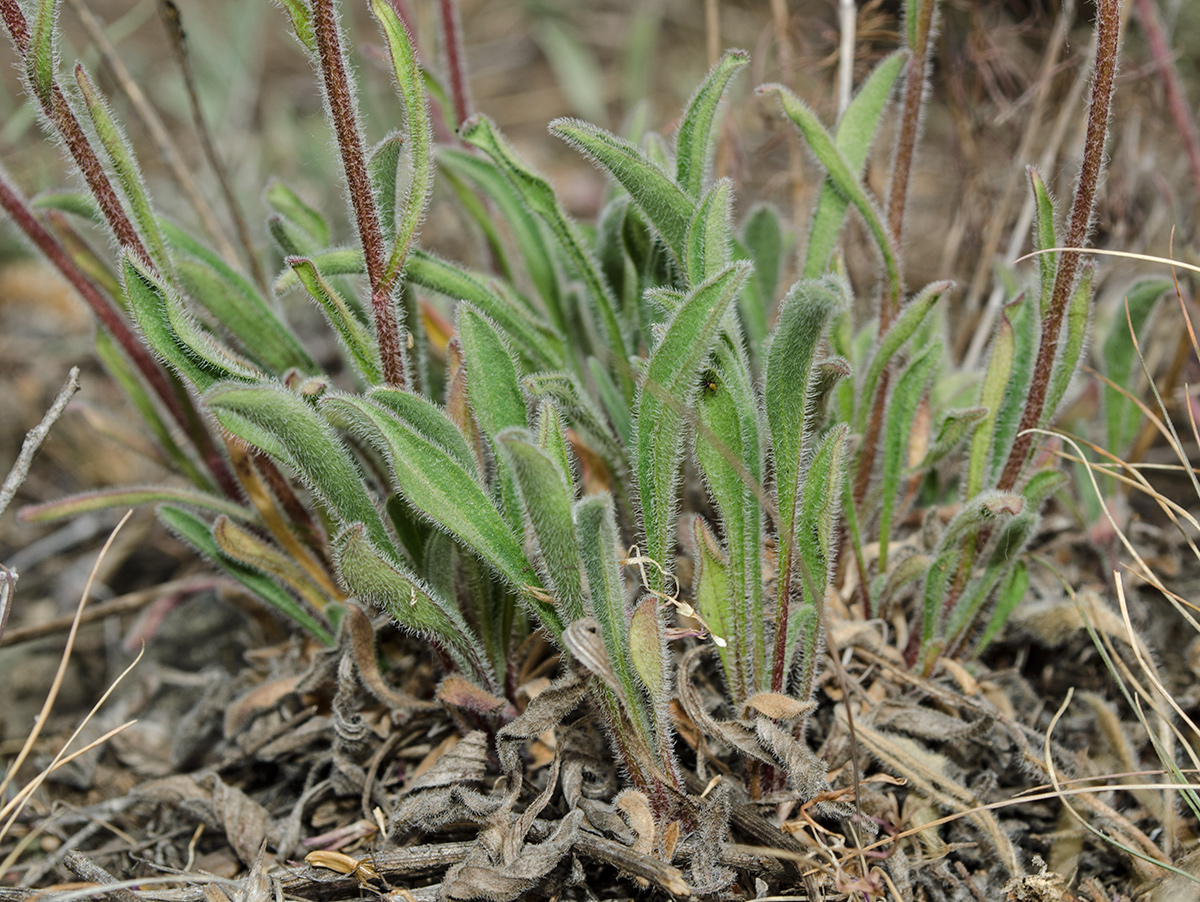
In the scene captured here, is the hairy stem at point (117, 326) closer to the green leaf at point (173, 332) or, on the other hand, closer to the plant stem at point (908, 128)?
the green leaf at point (173, 332)

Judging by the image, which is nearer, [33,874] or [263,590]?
[33,874]

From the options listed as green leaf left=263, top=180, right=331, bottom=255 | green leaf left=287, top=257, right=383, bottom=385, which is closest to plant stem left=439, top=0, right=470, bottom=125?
green leaf left=263, top=180, right=331, bottom=255

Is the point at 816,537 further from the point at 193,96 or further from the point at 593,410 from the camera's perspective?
the point at 193,96

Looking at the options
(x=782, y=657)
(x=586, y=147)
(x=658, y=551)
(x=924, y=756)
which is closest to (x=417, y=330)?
(x=586, y=147)

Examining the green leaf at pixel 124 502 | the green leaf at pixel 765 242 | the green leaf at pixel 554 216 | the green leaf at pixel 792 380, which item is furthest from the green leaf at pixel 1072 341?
the green leaf at pixel 124 502

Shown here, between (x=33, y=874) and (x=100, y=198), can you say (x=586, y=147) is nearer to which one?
(x=100, y=198)
